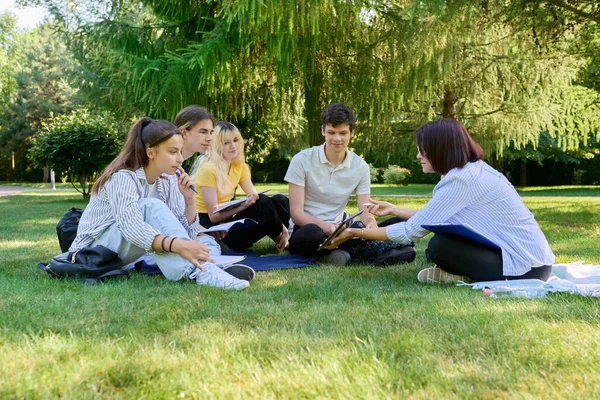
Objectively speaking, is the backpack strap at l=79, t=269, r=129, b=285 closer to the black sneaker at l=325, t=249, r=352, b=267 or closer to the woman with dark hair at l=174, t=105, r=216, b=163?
the woman with dark hair at l=174, t=105, r=216, b=163

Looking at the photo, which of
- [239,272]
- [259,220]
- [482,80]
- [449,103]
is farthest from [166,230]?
[449,103]

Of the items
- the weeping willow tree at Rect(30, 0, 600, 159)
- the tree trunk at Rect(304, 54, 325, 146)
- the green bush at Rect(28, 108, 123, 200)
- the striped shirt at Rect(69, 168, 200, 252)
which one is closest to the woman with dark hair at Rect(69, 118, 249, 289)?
the striped shirt at Rect(69, 168, 200, 252)

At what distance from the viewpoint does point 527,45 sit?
10570mm

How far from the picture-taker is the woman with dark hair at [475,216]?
366cm

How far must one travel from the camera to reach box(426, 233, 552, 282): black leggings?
3.70 meters

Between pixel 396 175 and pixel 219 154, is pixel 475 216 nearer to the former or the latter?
pixel 219 154

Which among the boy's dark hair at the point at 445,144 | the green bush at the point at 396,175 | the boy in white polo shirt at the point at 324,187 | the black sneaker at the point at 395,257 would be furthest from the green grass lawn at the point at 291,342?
the green bush at the point at 396,175

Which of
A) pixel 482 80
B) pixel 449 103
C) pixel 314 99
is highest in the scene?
pixel 482 80

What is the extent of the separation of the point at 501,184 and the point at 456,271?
22.7 inches

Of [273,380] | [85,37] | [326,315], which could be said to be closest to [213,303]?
[326,315]

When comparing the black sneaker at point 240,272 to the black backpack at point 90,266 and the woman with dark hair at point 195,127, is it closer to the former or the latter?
the black backpack at point 90,266

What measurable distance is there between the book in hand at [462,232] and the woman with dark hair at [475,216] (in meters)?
0.03

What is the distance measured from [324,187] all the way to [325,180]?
0.19ft

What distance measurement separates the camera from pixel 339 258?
478cm
